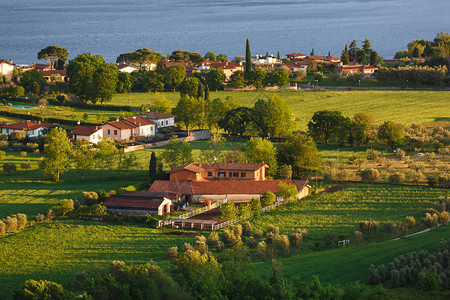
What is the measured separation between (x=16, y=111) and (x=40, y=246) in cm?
4532

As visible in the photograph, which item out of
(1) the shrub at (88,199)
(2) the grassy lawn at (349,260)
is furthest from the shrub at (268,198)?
(1) the shrub at (88,199)

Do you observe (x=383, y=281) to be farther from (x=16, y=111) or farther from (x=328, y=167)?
(x=16, y=111)

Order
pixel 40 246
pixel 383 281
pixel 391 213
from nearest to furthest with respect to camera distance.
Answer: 1. pixel 383 281
2. pixel 40 246
3. pixel 391 213

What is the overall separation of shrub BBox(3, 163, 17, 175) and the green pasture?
21.5 metres

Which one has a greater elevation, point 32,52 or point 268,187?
point 32,52

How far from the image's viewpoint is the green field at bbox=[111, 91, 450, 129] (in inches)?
2950

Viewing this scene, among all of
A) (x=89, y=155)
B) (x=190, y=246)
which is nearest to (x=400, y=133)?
(x=89, y=155)

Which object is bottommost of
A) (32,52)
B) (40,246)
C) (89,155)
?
(40,246)

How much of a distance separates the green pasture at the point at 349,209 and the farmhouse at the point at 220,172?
4987 millimetres

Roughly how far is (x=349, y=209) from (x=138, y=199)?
42.6 ft

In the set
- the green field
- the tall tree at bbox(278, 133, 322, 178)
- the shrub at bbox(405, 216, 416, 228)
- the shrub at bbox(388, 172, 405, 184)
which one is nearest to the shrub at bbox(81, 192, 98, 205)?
the tall tree at bbox(278, 133, 322, 178)

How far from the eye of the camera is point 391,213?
3734cm

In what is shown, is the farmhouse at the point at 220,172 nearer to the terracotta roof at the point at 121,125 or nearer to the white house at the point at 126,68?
the terracotta roof at the point at 121,125

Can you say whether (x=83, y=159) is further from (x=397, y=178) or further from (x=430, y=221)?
(x=430, y=221)
